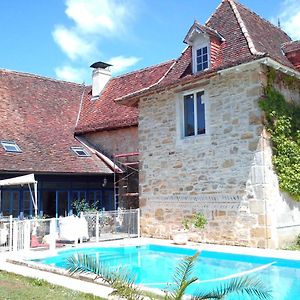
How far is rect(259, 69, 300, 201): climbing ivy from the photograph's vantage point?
42.3 ft

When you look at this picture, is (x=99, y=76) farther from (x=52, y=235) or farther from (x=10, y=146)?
(x=52, y=235)

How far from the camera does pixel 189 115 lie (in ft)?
50.0

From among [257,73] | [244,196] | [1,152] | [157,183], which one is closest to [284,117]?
[257,73]

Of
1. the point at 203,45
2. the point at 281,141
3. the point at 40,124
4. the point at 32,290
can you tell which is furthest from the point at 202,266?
the point at 40,124

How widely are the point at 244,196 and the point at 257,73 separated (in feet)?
12.7

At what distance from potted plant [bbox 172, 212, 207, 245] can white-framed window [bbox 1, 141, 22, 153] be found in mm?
7547

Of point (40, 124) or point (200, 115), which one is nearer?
point (200, 115)

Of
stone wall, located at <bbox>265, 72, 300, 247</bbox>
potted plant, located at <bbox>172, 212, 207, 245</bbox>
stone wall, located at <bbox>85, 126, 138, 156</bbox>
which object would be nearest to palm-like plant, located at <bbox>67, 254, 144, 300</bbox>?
stone wall, located at <bbox>265, 72, 300, 247</bbox>

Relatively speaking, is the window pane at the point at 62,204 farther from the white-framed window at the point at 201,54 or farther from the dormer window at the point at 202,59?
the dormer window at the point at 202,59

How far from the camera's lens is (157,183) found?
16062mm

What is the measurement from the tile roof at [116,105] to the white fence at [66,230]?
Answer: 4751 mm

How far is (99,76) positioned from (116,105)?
3224 mm

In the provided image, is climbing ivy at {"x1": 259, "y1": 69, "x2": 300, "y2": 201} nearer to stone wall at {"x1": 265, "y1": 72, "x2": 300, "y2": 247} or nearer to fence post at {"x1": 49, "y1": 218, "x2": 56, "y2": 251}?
stone wall at {"x1": 265, "y1": 72, "x2": 300, "y2": 247}

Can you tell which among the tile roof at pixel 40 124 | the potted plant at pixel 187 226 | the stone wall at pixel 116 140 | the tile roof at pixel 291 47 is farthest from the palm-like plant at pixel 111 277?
the stone wall at pixel 116 140
